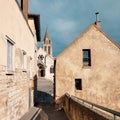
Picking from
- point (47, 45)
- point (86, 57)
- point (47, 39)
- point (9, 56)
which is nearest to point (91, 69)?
point (86, 57)

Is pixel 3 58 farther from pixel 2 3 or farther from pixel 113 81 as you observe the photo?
pixel 113 81

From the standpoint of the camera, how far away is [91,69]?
20516 mm

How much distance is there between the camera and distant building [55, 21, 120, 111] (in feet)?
66.1

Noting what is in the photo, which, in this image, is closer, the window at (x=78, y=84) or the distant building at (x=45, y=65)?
the window at (x=78, y=84)

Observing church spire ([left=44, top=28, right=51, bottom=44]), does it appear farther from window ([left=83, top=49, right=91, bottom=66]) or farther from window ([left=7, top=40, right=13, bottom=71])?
window ([left=7, top=40, right=13, bottom=71])

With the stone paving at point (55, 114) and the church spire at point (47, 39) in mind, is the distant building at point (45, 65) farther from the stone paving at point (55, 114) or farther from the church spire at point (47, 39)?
the stone paving at point (55, 114)

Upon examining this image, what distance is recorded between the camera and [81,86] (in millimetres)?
20328

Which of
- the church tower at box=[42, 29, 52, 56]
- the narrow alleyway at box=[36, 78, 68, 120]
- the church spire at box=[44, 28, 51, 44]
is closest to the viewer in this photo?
the narrow alleyway at box=[36, 78, 68, 120]

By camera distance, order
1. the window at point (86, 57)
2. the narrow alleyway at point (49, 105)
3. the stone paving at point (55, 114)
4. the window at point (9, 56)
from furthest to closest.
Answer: the window at point (86, 57) < the narrow alleyway at point (49, 105) < the stone paving at point (55, 114) < the window at point (9, 56)

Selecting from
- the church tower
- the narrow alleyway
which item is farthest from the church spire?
the narrow alleyway

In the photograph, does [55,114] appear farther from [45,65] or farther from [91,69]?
[45,65]

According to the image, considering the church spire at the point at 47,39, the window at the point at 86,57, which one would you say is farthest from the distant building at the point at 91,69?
the church spire at the point at 47,39

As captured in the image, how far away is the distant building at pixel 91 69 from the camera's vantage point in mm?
20141

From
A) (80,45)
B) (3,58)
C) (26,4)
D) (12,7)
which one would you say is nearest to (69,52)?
(80,45)
